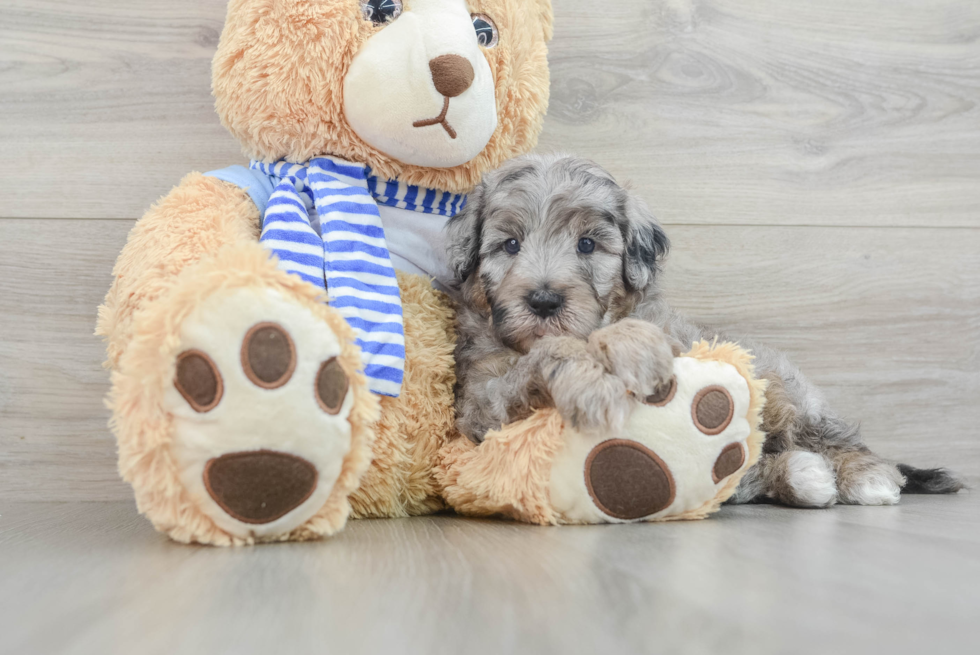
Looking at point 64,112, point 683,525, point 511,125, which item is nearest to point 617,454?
point 683,525

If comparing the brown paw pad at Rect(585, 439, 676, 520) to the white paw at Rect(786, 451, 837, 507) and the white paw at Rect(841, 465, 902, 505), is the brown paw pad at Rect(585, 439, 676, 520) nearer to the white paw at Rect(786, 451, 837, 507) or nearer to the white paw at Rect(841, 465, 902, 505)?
the white paw at Rect(786, 451, 837, 507)

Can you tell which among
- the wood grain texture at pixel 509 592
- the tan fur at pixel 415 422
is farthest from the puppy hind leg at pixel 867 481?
the tan fur at pixel 415 422

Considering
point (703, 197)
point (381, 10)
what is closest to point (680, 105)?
point (703, 197)

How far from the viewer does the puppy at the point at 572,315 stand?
1.25 m

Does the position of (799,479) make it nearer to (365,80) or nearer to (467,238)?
(467,238)

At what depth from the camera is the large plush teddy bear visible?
971 mm

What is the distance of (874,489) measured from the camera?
1561mm

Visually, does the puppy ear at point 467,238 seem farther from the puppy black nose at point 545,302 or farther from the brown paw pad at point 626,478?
the brown paw pad at point 626,478

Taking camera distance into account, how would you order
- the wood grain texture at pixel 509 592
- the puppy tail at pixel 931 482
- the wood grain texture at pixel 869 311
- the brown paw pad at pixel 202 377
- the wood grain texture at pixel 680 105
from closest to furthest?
the wood grain texture at pixel 509 592 < the brown paw pad at pixel 202 377 < the puppy tail at pixel 931 482 < the wood grain texture at pixel 680 105 < the wood grain texture at pixel 869 311

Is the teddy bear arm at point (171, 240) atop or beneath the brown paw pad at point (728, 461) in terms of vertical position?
atop

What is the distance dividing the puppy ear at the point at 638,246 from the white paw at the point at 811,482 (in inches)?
19.7

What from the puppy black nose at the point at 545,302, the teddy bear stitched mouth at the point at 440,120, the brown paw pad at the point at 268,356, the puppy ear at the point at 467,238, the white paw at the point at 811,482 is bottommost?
the white paw at the point at 811,482

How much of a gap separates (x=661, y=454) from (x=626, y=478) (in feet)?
0.22

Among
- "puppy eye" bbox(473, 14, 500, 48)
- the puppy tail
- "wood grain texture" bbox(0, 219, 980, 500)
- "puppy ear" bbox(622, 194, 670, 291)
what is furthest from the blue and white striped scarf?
the puppy tail
